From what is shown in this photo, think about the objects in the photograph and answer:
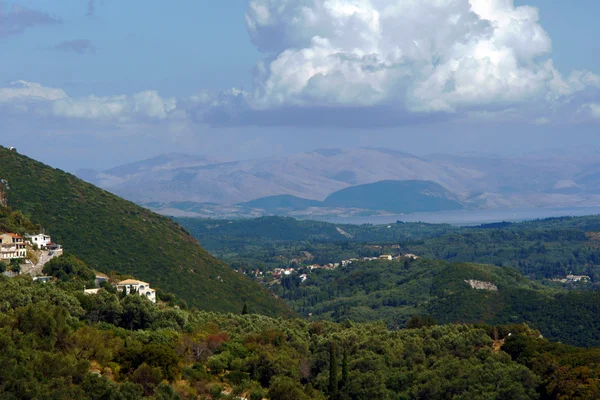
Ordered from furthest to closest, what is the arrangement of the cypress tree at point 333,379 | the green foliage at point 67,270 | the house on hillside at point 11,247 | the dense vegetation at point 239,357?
the house on hillside at point 11,247
the green foliage at point 67,270
the cypress tree at point 333,379
the dense vegetation at point 239,357

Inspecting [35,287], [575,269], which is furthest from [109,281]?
[575,269]

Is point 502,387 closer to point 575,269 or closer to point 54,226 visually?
point 54,226

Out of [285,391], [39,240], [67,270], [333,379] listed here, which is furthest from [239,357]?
[39,240]

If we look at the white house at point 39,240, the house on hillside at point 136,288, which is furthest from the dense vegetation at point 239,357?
the white house at point 39,240

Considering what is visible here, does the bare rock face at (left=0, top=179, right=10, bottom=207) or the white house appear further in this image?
the bare rock face at (left=0, top=179, right=10, bottom=207)

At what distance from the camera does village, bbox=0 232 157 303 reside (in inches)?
2325

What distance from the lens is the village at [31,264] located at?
194 feet

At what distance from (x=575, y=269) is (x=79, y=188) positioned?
116845 millimetres

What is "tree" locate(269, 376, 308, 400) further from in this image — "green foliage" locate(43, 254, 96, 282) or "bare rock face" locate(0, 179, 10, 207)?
"bare rock face" locate(0, 179, 10, 207)

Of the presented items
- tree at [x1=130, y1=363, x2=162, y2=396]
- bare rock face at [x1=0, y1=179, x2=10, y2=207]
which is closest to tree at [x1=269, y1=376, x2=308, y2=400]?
tree at [x1=130, y1=363, x2=162, y2=396]

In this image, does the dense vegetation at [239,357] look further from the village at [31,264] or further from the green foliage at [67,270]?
the green foliage at [67,270]

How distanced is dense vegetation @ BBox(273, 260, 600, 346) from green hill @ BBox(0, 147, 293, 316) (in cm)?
2443

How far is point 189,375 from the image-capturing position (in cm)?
4441

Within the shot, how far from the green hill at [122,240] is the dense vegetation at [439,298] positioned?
24.4 metres
